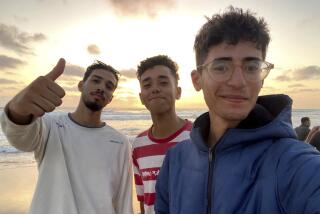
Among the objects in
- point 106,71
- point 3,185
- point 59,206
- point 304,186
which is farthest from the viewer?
point 3,185

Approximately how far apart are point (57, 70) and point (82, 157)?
1659mm

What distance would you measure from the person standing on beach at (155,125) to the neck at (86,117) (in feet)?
2.29

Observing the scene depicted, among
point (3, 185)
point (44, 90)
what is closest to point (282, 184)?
point (44, 90)

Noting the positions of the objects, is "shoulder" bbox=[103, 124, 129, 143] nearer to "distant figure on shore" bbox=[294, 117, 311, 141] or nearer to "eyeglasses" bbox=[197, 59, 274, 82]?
"eyeglasses" bbox=[197, 59, 274, 82]

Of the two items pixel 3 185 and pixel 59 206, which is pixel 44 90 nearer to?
pixel 59 206

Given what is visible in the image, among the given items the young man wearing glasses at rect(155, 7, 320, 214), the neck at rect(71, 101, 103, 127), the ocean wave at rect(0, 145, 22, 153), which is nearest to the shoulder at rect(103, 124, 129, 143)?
the neck at rect(71, 101, 103, 127)

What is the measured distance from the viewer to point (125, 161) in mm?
4227

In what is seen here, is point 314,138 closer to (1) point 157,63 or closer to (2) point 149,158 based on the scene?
(1) point 157,63

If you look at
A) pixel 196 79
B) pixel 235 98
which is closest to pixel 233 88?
pixel 235 98

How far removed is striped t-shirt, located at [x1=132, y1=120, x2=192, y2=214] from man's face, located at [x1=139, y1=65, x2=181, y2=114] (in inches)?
13.1

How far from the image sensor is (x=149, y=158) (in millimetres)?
3777

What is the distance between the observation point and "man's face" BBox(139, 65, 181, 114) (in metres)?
3.96

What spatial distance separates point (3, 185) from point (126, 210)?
7920 mm

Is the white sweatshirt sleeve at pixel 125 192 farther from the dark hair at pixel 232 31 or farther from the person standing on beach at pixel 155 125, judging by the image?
the dark hair at pixel 232 31
